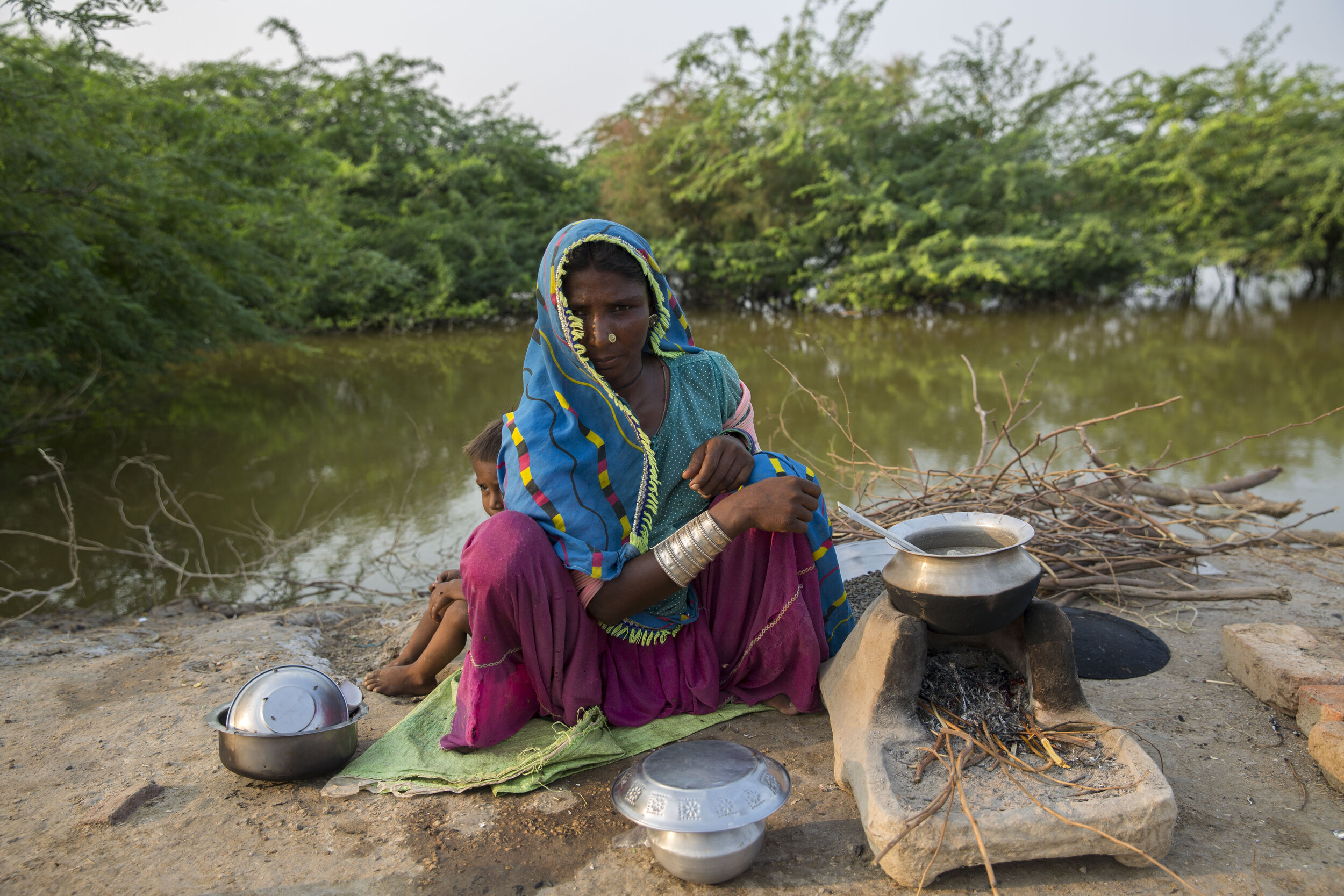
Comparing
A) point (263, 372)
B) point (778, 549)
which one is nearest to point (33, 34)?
point (263, 372)

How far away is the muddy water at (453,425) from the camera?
480 centimetres

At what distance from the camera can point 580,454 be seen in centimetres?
200

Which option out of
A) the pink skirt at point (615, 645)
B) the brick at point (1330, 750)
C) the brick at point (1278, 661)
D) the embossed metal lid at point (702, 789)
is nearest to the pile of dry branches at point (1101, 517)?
the brick at point (1278, 661)

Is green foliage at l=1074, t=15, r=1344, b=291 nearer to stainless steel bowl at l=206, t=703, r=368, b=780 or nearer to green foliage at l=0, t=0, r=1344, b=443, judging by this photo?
green foliage at l=0, t=0, r=1344, b=443

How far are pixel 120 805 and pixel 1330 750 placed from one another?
2684mm

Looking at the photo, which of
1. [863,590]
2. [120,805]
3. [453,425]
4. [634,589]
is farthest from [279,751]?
[453,425]

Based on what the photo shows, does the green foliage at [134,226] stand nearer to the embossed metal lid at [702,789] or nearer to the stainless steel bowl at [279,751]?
the stainless steel bowl at [279,751]

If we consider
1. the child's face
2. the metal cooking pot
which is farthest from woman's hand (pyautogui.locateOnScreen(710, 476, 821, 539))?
the child's face

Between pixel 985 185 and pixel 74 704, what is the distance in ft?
46.3

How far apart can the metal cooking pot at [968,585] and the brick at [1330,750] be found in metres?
0.79

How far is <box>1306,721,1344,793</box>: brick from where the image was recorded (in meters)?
1.83

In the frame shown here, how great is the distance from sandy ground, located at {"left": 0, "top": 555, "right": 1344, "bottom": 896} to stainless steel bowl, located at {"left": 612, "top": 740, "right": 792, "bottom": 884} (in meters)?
0.08

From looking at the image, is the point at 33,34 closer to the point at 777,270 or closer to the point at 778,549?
the point at 778,549

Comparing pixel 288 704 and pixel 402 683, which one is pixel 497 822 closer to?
pixel 288 704
